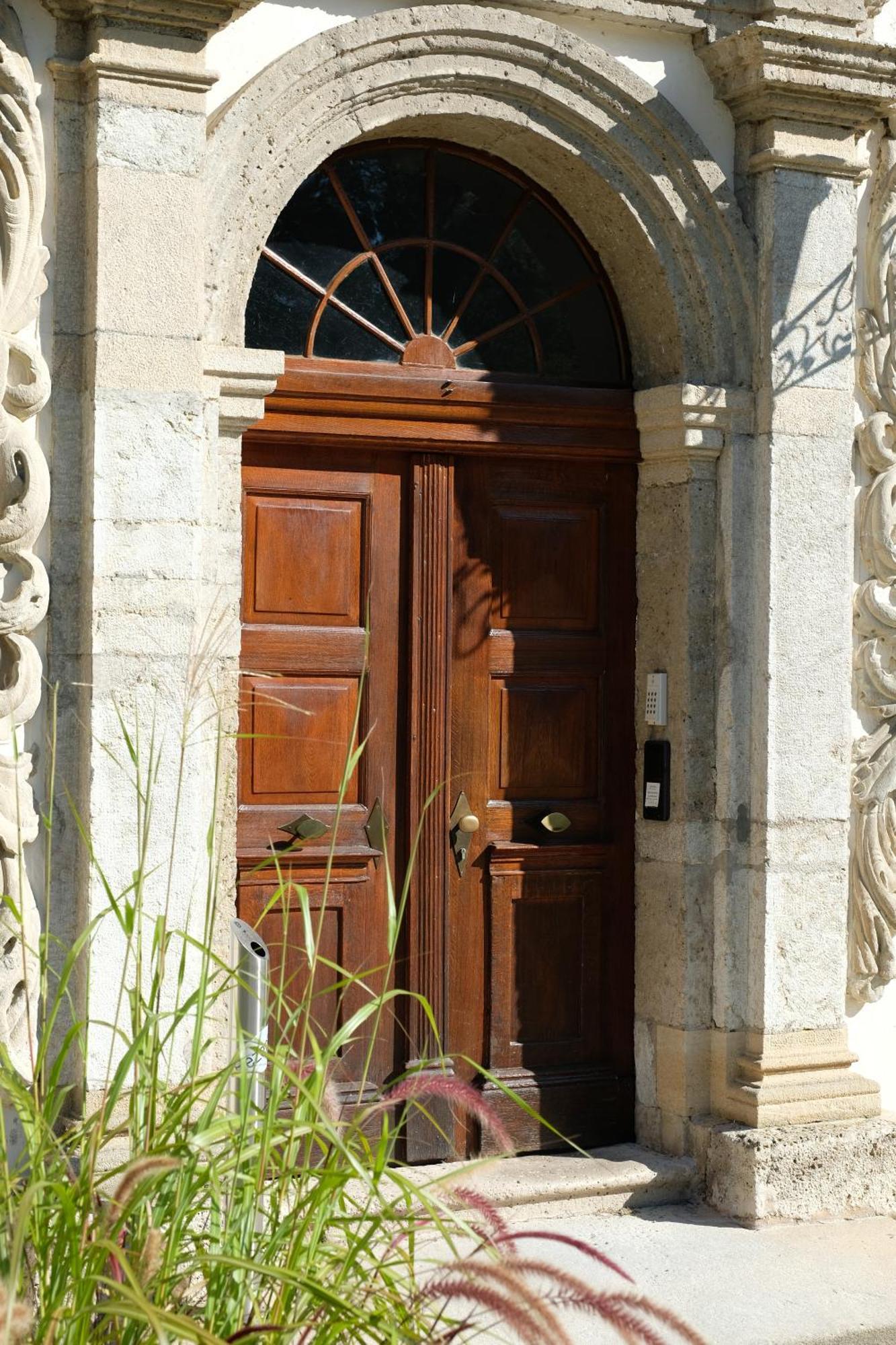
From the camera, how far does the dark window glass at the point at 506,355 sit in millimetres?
5484

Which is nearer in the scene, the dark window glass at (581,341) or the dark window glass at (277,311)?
the dark window glass at (277,311)

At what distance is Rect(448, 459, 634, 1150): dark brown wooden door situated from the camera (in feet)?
18.1

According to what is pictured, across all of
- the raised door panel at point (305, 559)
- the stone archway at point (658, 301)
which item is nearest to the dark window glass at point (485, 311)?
the stone archway at point (658, 301)

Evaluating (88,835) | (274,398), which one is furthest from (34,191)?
(88,835)

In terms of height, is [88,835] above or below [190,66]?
below

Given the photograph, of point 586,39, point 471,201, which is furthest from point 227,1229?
point 586,39

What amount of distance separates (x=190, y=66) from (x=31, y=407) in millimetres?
1006

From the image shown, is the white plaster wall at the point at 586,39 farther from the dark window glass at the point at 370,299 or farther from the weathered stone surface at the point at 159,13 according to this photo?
the dark window glass at the point at 370,299

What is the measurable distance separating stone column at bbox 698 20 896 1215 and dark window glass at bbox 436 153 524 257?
761 millimetres

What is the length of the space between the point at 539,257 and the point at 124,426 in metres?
1.67

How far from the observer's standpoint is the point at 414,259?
5367mm

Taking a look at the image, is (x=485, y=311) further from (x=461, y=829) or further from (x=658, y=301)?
(x=461, y=829)

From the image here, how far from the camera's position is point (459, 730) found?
5.48 m

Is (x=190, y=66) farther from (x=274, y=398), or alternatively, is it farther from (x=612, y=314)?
(x=612, y=314)
